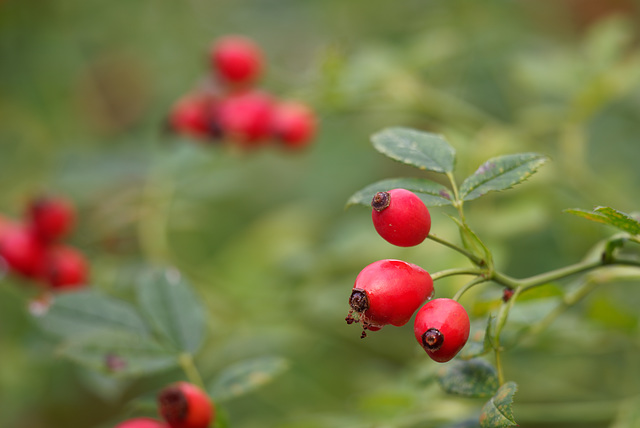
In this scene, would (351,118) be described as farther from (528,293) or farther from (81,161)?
(528,293)

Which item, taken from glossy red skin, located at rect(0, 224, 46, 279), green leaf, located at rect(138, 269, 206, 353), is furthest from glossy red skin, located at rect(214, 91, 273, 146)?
green leaf, located at rect(138, 269, 206, 353)

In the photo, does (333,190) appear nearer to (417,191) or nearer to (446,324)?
(417,191)

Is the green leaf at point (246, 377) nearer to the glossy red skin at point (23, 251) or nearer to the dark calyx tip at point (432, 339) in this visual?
the dark calyx tip at point (432, 339)

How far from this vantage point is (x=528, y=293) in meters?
1.09

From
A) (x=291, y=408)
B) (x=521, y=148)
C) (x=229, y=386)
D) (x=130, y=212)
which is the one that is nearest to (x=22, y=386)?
(x=130, y=212)

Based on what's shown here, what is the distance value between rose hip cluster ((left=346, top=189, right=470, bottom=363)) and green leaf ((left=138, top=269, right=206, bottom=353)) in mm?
504

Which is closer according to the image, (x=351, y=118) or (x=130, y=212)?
(x=130, y=212)

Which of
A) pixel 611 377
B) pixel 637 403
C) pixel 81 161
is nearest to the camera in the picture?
pixel 637 403

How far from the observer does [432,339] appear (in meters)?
0.79

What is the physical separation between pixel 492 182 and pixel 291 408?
1.70m

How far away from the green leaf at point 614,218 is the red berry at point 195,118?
5.41 ft

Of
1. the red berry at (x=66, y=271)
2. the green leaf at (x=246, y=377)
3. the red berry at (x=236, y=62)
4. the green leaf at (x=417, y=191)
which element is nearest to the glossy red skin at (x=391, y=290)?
the green leaf at (x=417, y=191)

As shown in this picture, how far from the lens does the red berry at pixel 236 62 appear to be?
232 cm

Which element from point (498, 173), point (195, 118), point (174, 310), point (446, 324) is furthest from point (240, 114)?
point (446, 324)
